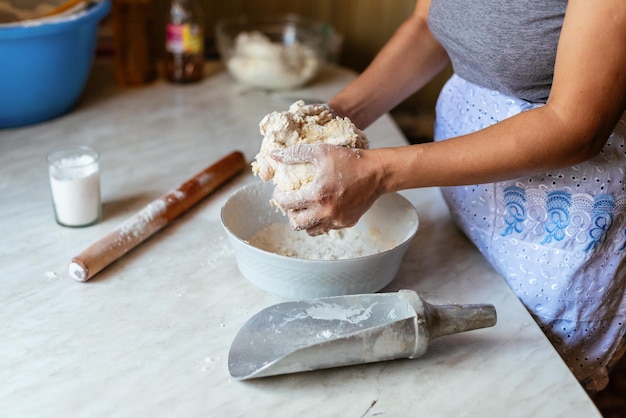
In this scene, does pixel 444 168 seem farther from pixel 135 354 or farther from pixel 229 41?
pixel 229 41

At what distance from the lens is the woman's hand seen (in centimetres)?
96

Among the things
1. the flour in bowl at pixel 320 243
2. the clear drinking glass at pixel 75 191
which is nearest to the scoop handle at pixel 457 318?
the flour in bowl at pixel 320 243

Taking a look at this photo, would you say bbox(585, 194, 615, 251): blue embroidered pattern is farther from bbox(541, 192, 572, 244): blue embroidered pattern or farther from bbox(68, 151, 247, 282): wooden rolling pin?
bbox(68, 151, 247, 282): wooden rolling pin

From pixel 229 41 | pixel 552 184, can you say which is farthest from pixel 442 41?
pixel 229 41

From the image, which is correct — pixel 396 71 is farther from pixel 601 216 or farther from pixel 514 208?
pixel 601 216

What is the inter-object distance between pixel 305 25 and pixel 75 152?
1.12 metres

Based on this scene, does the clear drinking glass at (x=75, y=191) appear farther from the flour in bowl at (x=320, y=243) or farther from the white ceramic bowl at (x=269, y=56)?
the white ceramic bowl at (x=269, y=56)

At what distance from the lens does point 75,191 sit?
4.12ft

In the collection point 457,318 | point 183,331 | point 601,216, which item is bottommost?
point 183,331

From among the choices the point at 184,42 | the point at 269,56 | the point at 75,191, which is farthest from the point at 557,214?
the point at 184,42

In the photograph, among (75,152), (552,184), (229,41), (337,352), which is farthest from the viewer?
(229,41)

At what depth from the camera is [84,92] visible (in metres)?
1.91

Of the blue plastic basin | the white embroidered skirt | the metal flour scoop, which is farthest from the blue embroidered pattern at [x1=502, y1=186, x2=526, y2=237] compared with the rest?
the blue plastic basin

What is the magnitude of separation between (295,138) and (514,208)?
39cm
